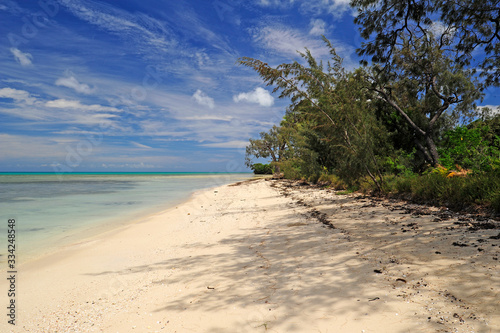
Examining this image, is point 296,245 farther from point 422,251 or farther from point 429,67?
point 429,67

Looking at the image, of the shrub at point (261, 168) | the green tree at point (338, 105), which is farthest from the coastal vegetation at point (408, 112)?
the shrub at point (261, 168)

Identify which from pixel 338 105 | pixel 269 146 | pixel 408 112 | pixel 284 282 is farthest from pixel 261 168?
pixel 284 282

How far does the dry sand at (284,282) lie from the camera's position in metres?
2.93

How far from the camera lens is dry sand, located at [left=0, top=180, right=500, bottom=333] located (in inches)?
115

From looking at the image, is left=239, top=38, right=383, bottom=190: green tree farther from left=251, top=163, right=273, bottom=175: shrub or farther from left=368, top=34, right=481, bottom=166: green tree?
left=251, top=163, right=273, bottom=175: shrub

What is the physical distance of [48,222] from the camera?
34.8 ft

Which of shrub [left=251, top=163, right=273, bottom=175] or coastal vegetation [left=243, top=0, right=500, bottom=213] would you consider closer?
coastal vegetation [left=243, top=0, right=500, bottom=213]

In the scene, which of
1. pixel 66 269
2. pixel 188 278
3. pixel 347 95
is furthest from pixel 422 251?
pixel 347 95

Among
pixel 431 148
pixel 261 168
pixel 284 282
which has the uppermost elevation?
pixel 261 168

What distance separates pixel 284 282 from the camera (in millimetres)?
3885

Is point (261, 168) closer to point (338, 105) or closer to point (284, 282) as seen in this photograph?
point (338, 105)

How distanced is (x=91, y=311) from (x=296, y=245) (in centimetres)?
384

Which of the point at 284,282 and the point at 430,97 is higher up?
the point at 430,97

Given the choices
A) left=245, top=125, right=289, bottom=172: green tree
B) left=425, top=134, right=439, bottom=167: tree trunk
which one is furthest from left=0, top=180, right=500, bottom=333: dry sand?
left=245, top=125, right=289, bottom=172: green tree
